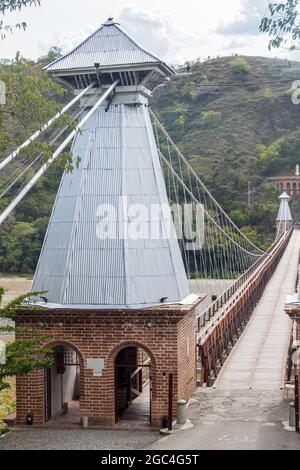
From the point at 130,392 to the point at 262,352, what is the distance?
731cm

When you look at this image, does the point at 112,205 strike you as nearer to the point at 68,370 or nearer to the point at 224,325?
the point at 68,370

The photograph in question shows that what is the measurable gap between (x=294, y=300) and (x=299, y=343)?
77 centimetres

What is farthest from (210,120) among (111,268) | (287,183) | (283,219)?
(111,268)

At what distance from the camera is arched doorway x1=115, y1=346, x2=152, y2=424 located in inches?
541

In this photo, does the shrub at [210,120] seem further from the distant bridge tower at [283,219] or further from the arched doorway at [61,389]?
the arched doorway at [61,389]

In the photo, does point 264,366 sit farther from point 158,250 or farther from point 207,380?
point 158,250

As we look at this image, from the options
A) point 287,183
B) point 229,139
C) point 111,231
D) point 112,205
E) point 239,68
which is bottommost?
point 111,231

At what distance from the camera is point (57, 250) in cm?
1379

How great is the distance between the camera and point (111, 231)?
13617 millimetres

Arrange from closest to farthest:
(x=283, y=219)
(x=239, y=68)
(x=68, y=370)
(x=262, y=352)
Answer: (x=68, y=370) → (x=262, y=352) → (x=283, y=219) → (x=239, y=68)

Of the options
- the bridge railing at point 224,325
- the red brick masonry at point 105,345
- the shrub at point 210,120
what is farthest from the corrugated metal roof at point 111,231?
the shrub at point 210,120

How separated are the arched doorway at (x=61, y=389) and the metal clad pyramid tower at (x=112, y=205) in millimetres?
1300

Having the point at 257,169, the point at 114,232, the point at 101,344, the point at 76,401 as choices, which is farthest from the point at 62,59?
the point at 257,169

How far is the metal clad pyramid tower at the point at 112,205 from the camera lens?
13.3 metres
